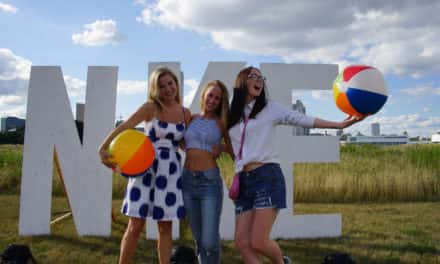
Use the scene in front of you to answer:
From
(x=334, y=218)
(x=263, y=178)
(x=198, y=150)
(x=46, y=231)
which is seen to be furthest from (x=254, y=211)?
(x=46, y=231)

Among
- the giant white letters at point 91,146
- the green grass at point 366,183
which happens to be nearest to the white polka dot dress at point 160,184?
the giant white letters at point 91,146

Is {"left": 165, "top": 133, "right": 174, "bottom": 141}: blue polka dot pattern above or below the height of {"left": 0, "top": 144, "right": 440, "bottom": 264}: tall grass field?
above

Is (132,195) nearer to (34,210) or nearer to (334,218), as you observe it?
(34,210)

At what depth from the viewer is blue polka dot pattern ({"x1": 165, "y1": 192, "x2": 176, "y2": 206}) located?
310 cm

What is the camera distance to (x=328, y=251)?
4750mm

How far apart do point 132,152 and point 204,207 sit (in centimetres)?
70

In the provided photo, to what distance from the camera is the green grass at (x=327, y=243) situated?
14.6 feet

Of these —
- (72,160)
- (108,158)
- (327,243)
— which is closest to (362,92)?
(108,158)

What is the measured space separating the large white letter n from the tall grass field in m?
0.28

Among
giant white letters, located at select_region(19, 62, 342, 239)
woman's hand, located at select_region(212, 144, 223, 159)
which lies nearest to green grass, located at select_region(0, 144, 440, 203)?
giant white letters, located at select_region(19, 62, 342, 239)

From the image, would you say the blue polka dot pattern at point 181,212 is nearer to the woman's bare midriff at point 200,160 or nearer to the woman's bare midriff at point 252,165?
the woman's bare midriff at point 200,160

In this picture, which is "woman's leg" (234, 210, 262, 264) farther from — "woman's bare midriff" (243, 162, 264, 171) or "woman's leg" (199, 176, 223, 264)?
"woman's bare midriff" (243, 162, 264, 171)

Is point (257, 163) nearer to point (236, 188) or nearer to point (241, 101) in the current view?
point (236, 188)

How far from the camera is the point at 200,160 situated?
3.06 m
